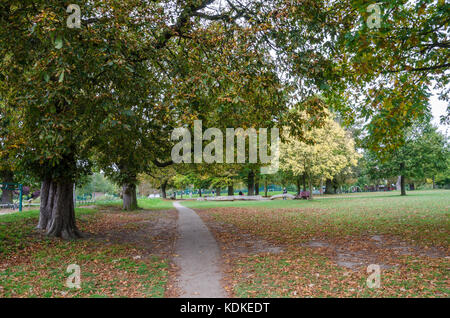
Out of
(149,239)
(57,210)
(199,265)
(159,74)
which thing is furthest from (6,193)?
(199,265)

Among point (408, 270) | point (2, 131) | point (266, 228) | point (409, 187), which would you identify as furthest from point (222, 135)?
point (409, 187)

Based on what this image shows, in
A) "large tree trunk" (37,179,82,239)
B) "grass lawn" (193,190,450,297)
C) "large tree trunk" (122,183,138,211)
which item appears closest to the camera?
"grass lawn" (193,190,450,297)

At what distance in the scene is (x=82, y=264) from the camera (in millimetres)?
7363

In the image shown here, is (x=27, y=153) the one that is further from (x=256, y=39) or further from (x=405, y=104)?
(x=405, y=104)

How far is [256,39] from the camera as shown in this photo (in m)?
8.05

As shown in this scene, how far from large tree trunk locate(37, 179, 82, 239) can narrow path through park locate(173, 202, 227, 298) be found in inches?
155

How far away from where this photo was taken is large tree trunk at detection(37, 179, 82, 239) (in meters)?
10.1

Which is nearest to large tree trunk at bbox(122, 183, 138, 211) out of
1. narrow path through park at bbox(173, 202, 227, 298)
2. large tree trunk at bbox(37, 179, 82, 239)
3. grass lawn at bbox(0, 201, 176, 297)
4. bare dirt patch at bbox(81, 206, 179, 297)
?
bare dirt patch at bbox(81, 206, 179, 297)

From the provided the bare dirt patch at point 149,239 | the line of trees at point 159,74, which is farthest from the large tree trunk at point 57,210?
the bare dirt patch at point 149,239

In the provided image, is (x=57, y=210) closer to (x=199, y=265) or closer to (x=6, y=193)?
(x=199, y=265)

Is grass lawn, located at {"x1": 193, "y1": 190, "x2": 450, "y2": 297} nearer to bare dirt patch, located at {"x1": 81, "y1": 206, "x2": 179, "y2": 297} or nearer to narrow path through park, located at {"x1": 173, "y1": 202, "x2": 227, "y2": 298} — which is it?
narrow path through park, located at {"x1": 173, "y1": 202, "x2": 227, "y2": 298}

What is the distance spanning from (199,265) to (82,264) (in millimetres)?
2975

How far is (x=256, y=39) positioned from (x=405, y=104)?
4807mm

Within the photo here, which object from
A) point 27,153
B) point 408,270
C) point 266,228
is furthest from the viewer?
point 266,228
